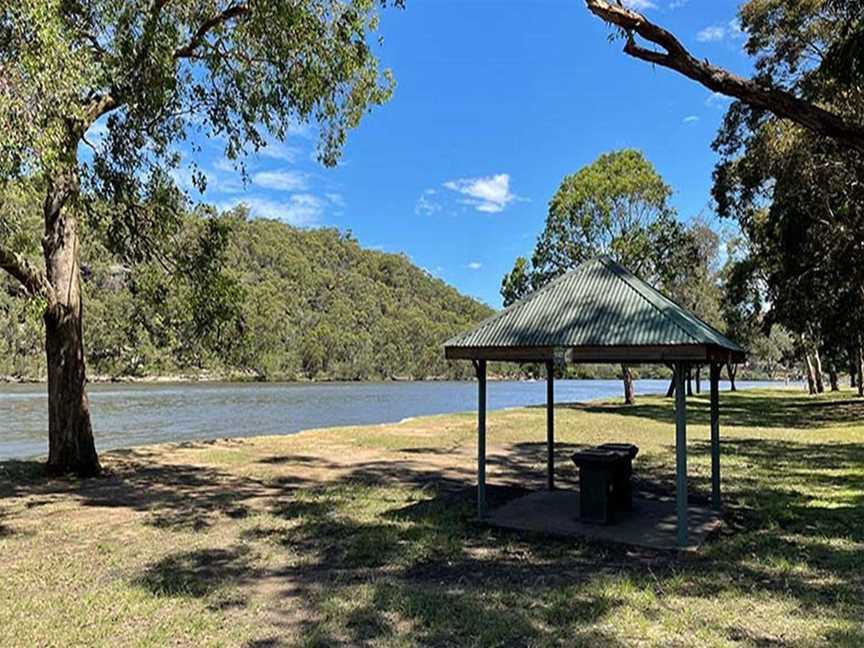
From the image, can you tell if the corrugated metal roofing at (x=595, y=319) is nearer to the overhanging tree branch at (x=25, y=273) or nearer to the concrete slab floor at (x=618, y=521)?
the concrete slab floor at (x=618, y=521)

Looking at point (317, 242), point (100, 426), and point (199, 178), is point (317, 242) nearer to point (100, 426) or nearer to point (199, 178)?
point (100, 426)

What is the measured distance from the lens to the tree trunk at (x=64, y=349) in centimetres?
956

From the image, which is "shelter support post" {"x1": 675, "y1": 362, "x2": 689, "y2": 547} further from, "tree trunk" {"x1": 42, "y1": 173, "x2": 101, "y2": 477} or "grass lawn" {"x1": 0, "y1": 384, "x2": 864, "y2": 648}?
"tree trunk" {"x1": 42, "y1": 173, "x2": 101, "y2": 477}

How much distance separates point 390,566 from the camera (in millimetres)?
5406

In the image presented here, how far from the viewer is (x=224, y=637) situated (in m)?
3.98

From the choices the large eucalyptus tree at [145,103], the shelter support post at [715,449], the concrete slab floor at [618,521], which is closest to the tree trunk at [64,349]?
the large eucalyptus tree at [145,103]

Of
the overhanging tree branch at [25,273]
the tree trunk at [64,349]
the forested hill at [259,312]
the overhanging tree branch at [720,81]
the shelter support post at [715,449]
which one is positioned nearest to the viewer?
the overhanging tree branch at [720,81]

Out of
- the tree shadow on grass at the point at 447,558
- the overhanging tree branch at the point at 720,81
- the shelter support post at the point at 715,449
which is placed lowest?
the tree shadow on grass at the point at 447,558

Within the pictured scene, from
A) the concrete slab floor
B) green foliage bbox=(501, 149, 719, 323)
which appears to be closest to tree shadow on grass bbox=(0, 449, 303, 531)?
the concrete slab floor

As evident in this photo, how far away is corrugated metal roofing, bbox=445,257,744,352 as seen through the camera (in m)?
6.02

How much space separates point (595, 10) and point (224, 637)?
578cm

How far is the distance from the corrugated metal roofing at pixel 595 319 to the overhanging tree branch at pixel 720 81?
197cm

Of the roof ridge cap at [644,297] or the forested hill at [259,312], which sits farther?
the forested hill at [259,312]

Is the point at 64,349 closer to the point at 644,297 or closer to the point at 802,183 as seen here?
the point at 644,297
